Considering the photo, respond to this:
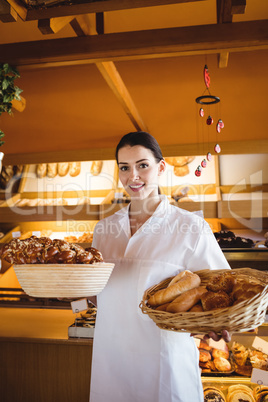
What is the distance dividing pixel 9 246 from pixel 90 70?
367 cm

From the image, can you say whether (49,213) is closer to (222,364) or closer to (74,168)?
(74,168)

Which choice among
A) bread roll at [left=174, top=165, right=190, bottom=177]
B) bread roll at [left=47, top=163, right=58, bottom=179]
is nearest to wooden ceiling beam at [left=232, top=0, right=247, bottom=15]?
bread roll at [left=174, top=165, right=190, bottom=177]

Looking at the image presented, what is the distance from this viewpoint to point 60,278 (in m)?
1.28

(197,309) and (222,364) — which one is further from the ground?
(197,309)

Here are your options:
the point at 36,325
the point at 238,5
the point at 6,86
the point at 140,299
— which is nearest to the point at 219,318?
the point at 140,299

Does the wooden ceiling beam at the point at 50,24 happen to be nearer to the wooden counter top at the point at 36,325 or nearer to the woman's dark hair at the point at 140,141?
the woman's dark hair at the point at 140,141

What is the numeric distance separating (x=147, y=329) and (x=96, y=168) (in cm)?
326

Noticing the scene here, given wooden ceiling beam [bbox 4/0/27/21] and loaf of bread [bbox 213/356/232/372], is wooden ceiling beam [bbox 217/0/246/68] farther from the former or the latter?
loaf of bread [bbox 213/356/232/372]

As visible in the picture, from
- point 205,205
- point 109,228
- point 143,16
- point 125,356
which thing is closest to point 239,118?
point 205,205

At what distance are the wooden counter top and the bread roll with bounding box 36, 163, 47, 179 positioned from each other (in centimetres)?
186

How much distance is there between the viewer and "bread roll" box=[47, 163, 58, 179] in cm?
474

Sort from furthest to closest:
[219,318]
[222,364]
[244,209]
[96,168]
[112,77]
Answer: [96,168] < [244,209] < [112,77] < [222,364] < [219,318]

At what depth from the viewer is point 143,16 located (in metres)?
3.79

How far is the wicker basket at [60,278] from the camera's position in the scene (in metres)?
1.27
